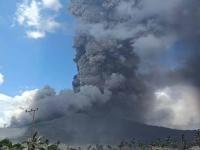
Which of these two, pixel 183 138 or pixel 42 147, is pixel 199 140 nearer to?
pixel 183 138

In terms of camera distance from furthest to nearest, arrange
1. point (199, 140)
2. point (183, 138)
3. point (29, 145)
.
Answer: point (183, 138), point (199, 140), point (29, 145)

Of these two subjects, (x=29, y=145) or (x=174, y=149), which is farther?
(x=174, y=149)

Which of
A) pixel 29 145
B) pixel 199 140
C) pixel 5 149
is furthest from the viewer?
pixel 199 140

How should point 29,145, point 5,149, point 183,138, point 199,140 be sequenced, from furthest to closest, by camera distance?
point 183,138, point 199,140, point 5,149, point 29,145

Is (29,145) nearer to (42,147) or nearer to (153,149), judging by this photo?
(42,147)

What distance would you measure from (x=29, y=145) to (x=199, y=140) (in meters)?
139

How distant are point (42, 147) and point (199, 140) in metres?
135

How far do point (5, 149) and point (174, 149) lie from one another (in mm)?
150304

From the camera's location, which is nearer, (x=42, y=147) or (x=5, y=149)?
(x=42, y=147)

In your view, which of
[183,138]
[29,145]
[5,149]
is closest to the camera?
[29,145]

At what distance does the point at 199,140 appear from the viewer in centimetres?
17375

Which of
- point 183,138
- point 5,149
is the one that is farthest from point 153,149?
point 5,149

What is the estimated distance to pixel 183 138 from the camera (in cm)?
18675

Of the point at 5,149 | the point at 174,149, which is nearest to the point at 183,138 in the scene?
the point at 174,149
